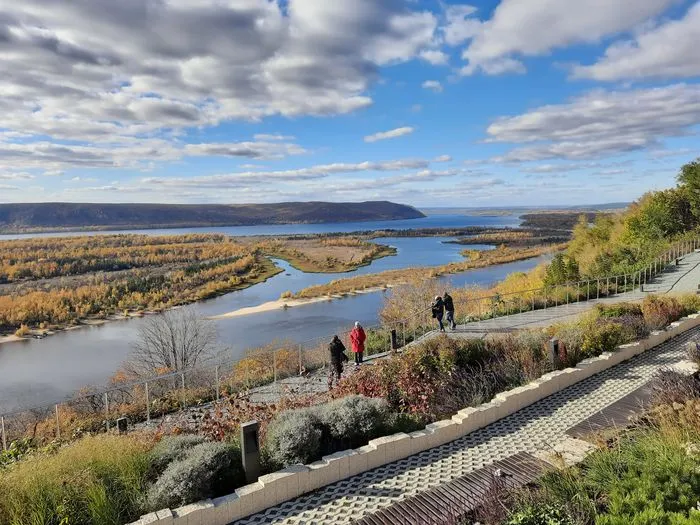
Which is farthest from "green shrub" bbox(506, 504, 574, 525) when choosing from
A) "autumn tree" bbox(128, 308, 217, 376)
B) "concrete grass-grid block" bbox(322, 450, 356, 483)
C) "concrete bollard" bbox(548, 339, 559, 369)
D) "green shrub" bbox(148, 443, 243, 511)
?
"autumn tree" bbox(128, 308, 217, 376)

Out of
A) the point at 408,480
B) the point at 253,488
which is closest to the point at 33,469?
the point at 253,488

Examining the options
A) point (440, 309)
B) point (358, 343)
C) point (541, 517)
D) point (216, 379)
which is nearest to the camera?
point (541, 517)

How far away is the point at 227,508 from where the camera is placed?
5344mm

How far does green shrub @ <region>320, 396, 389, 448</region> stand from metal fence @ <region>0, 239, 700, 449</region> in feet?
13.6

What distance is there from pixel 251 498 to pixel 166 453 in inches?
46.8

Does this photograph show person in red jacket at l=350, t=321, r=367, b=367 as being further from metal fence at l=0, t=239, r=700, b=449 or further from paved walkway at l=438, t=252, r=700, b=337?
paved walkway at l=438, t=252, r=700, b=337

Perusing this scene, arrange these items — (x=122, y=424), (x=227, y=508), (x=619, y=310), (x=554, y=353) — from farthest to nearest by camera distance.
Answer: (x=619, y=310)
(x=554, y=353)
(x=122, y=424)
(x=227, y=508)

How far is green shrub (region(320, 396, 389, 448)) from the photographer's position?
6882mm

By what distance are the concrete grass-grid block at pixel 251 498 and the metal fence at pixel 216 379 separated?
450cm

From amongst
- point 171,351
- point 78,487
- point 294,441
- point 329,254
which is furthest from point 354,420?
point 329,254

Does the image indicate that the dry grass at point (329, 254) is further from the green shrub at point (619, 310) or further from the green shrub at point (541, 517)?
the green shrub at point (541, 517)

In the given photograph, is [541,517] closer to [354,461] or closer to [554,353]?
[354,461]

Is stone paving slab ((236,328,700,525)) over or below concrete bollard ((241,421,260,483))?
below

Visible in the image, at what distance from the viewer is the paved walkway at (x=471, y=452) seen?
18.2 feet
